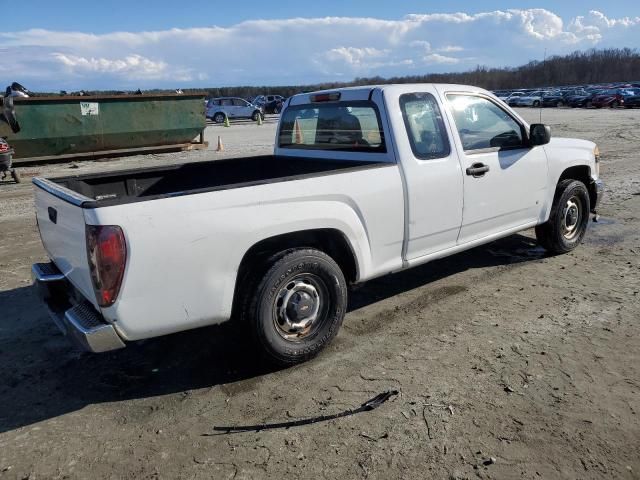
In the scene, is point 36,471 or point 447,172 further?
point 447,172

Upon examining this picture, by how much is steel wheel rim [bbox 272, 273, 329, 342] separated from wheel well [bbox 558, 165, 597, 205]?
11.6 ft

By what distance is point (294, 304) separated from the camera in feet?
12.1

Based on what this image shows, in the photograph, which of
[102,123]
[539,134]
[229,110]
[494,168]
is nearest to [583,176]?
[539,134]

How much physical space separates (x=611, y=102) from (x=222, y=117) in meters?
29.9

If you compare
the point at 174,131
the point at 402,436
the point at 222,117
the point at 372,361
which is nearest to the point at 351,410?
the point at 402,436

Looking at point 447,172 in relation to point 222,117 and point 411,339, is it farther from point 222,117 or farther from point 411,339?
point 222,117

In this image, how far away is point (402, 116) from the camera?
14.0 ft

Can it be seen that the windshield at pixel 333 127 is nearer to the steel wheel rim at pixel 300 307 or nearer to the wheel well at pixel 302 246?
the wheel well at pixel 302 246

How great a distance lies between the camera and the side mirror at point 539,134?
5059 mm

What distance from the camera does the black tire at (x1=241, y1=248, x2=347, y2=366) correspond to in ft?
11.3

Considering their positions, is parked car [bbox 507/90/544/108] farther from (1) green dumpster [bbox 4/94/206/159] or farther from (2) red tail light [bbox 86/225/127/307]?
(2) red tail light [bbox 86/225/127/307]

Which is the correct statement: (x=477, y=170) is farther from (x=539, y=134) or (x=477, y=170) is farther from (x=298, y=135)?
(x=298, y=135)

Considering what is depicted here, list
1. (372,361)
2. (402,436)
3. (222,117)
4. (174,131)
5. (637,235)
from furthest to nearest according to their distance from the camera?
(222,117), (174,131), (637,235), (372,361), (402,436)

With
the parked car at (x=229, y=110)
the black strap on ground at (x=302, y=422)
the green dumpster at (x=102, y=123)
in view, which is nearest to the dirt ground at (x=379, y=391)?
the black strap on ground at (x=302, y=422)
